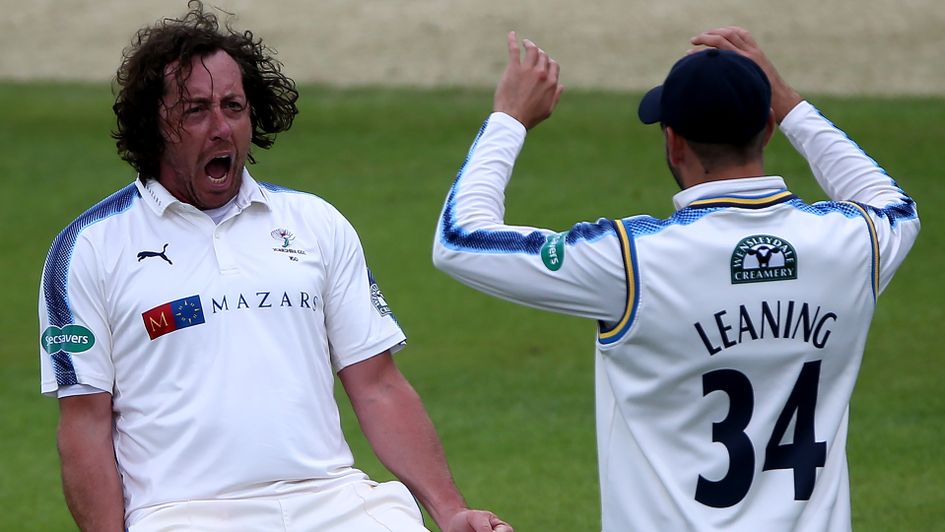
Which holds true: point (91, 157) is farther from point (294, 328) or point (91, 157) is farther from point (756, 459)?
point (756, 459)

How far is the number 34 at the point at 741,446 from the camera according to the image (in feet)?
9.37

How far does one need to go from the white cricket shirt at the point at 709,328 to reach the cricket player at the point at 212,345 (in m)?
0.83

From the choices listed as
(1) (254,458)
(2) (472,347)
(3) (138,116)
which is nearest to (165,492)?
(1) (254,458)

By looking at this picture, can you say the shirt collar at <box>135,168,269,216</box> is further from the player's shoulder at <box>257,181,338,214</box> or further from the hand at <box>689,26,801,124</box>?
the hand at <box>689,26,801,124</box>

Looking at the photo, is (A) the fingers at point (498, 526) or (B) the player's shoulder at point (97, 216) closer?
(A) the fingers at point (498, 526)

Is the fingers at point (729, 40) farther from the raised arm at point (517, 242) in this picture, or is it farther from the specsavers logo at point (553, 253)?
the specsavers logo at point (553, 253)

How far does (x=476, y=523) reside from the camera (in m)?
3.62

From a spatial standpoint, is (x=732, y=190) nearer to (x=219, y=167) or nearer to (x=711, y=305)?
(x=711, y=305)

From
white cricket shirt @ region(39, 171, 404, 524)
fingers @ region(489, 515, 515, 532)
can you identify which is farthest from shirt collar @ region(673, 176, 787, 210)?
white cricket shirt @ region(39, 171, 404, 524)

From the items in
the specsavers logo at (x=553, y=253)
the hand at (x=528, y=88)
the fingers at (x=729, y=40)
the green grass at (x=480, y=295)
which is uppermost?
the fingers at (x=729, y=40)

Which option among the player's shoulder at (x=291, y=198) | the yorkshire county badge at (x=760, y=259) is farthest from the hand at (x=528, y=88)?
the player's shoulder at (x=291, y=198)

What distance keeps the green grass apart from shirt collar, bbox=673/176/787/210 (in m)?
3.47

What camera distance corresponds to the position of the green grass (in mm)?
6852

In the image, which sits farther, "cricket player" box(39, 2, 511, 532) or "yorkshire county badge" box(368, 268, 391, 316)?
"yorkshire county badge" box(368, 268, 391, 316)
